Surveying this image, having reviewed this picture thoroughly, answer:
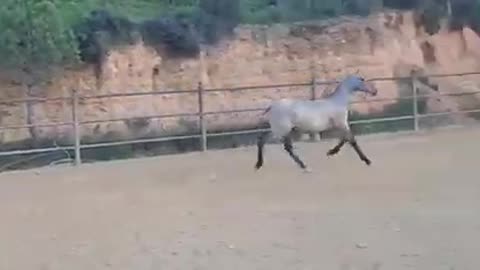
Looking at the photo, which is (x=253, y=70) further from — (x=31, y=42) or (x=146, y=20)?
(x=31, y=42)

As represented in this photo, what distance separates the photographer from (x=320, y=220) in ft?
31.3

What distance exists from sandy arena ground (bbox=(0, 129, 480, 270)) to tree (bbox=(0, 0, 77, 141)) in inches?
189

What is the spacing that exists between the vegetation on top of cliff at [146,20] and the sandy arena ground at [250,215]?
500 centimetres

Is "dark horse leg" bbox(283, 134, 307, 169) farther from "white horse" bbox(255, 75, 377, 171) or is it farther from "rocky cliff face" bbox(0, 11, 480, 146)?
"rocky cliff face" bbox(0, 11, 480, 146)

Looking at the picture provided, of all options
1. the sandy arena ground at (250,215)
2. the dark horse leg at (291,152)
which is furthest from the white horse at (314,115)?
the sandy arena ground at (250,215)

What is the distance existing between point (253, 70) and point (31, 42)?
204 inches

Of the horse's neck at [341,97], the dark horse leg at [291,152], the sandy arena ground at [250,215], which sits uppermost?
the horse's neck at [341,97]

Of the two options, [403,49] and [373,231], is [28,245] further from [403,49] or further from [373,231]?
[403,49]

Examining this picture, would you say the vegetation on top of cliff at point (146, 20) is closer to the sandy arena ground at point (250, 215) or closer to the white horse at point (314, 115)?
the sandy arena ground at point (250, 215)

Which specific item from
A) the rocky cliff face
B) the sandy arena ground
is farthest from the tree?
the sandy arena ground

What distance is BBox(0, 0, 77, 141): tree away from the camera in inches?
786

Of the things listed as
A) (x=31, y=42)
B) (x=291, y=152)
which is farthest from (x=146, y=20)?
(x=291, y=152)

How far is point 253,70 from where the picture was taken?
23.6 meters

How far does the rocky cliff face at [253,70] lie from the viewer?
20.5m
